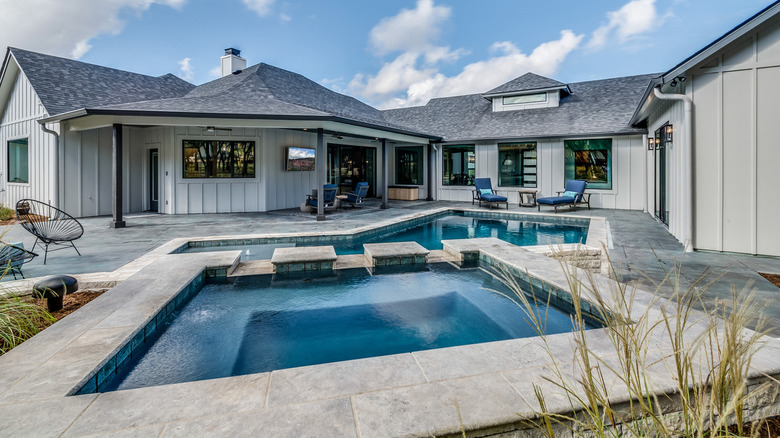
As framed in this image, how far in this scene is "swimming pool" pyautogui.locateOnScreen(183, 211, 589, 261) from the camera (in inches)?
279

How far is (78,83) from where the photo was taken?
11.4m

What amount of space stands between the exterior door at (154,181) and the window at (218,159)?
124 cm

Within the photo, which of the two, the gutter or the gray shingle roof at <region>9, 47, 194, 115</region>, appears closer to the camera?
the gutter

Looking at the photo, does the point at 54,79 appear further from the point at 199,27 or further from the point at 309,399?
the point at 309,399

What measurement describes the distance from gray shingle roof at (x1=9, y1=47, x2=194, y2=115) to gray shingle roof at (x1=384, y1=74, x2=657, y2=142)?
34.8ft

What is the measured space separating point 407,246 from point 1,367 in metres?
4.74

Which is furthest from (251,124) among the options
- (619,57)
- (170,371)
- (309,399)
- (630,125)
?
(619,57)

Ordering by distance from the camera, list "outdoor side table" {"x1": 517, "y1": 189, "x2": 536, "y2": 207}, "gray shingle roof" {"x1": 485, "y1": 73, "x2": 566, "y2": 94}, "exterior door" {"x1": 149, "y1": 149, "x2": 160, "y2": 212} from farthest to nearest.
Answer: "gray shingle roof" {"x1": 485, "y1": 73, "x2": 566, "y2": 94} < "outdoor side table" {"x1": 517, "y1": 189, "x2": 536, "y2": 207} < "exterior door" {"x1": 149, "y1": 149, "x2": 160, "y2": 212}

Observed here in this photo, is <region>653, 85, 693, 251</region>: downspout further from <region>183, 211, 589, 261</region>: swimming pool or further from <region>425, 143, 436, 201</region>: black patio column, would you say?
<region>425, 143, 436, 201</region>: black patio column

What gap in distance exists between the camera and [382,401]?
79.7 inches

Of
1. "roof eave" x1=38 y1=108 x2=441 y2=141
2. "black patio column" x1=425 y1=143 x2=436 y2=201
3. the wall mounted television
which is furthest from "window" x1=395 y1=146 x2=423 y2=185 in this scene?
"roof eave" x1=38 y1=108 x2=441 y2=141

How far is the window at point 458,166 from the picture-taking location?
15.5 meters

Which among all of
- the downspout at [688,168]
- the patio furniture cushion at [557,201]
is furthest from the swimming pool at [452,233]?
Answer: the downspout at [688,168]

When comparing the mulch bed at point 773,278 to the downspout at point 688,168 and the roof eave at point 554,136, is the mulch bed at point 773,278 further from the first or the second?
the roof eave at point 554,136
